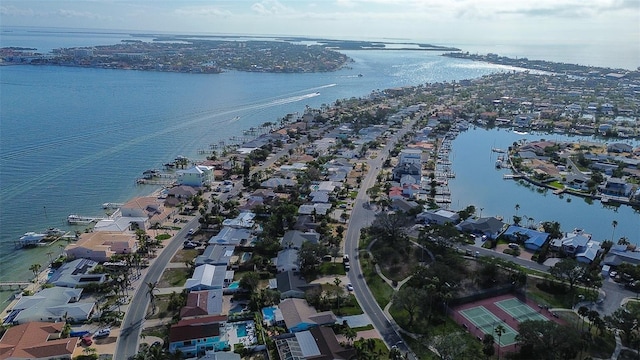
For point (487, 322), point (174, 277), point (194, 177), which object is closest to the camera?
point (487, 322)

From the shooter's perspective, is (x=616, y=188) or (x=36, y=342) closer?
(x=36, y=342)

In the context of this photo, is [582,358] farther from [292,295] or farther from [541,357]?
[292,295]

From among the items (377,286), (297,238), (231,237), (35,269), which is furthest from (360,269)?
(35,269)

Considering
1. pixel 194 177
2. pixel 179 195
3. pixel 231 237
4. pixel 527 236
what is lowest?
pixel 231 237

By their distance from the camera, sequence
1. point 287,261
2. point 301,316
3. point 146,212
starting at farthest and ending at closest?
point 146,212 < point 287,261 < point 301,316

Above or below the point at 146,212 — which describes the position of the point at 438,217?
above

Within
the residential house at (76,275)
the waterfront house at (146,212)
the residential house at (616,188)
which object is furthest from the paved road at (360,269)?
the residential house at (616,188)

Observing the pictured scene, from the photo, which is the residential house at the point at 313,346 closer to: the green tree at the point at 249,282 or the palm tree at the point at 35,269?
the green tree at the point at 249,282

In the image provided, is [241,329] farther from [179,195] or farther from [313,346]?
[179,195]
